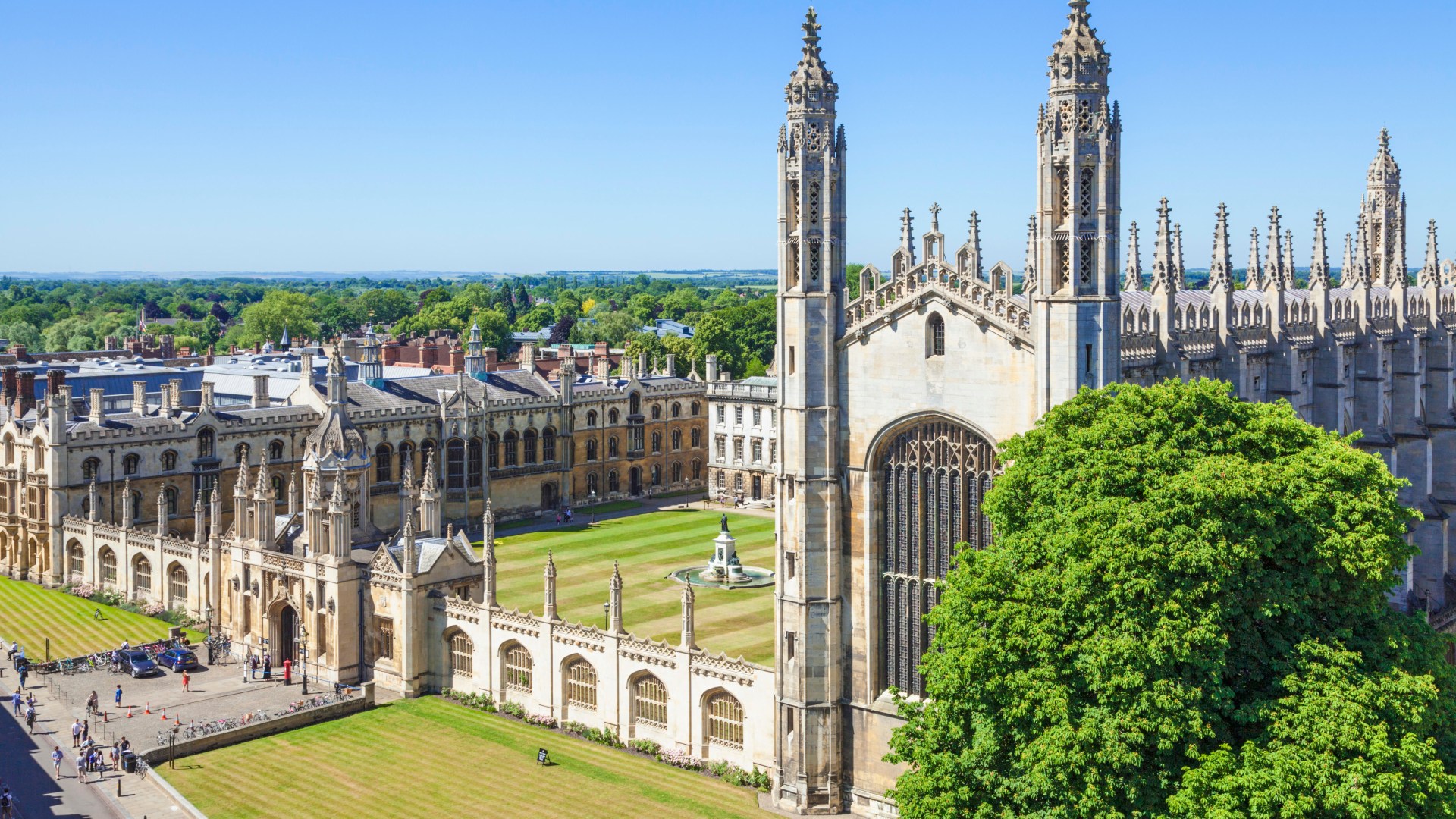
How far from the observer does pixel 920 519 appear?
37.0m

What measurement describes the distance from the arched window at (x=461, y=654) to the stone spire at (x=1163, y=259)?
83.1ft

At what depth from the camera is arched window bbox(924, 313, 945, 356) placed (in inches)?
1435

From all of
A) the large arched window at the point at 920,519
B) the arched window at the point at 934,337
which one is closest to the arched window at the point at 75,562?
the large arched window at the point at 920,519

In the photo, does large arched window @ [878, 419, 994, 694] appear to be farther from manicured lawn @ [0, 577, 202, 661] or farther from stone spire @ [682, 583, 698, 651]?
manicured lawn @ [0, 577, 202, 661]

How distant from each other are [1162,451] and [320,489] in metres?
34.7

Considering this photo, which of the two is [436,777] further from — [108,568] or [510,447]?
[510,447]

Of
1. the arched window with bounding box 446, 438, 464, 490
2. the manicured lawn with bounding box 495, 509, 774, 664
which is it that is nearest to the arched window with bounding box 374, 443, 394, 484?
the arched window with bounding box 446, 438, 464, 490

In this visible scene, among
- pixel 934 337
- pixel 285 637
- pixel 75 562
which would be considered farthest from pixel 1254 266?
pixel 75 562

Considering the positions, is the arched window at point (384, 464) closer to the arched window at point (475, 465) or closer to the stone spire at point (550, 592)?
the arched window at point (475, 465)

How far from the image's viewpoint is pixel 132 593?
214ft

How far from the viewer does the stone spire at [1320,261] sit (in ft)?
175

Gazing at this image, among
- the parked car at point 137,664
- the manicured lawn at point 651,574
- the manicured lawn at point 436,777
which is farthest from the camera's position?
the manicured lawn at point 651,574

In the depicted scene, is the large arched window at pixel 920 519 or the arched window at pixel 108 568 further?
the arched window at pixel 108 568

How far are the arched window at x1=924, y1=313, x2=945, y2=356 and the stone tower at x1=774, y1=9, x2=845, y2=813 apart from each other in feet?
8.65
